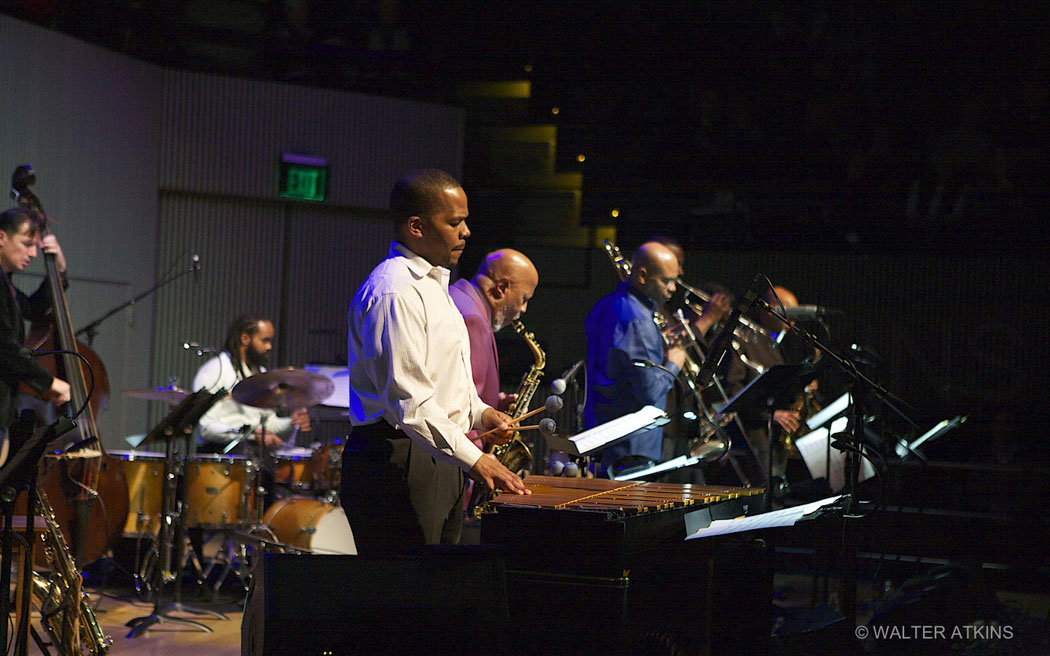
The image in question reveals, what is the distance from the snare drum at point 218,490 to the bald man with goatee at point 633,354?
191 cm

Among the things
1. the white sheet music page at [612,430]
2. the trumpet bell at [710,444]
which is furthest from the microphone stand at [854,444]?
the trumpet bell at [710,444]

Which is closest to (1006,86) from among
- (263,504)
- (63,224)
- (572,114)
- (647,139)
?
(647,139)

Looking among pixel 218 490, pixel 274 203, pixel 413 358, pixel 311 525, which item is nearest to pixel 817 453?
pixel 311 525

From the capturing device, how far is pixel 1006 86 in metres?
9.03

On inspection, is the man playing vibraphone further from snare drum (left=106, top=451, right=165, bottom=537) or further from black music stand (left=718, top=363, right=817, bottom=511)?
snare drum (left=106, top=451, right=165, bottom=537)

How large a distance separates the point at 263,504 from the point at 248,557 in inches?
17.9

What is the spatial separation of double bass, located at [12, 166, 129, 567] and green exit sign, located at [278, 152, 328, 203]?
11.9 feet

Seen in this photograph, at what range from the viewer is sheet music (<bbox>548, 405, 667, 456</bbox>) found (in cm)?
389

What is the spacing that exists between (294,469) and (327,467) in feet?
0.86

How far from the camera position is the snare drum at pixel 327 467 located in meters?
6.28

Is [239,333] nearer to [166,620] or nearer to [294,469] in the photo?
[294,469]

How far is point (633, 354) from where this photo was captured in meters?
5.30

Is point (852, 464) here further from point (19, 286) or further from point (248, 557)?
point (19, 286)

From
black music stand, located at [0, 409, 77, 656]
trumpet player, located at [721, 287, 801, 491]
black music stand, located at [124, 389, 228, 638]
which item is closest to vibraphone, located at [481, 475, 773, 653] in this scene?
black music stand, located at [0, 409, 77, 656]
